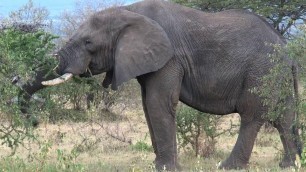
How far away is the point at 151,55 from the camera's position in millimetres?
10055

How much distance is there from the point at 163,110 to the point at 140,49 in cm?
83

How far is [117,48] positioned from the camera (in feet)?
33.4

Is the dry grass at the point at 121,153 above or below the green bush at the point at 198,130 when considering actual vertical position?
below

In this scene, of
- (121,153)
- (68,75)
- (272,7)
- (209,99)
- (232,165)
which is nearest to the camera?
(68,75)

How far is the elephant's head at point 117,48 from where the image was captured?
10047mm

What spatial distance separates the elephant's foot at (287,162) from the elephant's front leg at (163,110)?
1393 mm

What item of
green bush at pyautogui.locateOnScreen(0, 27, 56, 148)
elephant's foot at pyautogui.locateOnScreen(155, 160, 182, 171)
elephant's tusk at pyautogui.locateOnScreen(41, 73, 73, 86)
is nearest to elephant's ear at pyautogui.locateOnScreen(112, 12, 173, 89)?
elephant's tusk at pyautogui.locateOnScreen(41, 73, 73, 86)

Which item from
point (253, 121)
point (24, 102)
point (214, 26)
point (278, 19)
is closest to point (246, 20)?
point (214, 26)

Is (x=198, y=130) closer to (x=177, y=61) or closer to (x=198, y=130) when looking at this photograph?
(x=198, y=130)

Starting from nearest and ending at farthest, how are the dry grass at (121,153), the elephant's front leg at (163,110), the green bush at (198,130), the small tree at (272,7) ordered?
the elephant's front leg at (163,110) < the dry grass at (121,153) < the green bush at (198,130) < the small tree at (272,7)

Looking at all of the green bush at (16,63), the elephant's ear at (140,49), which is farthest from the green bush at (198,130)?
the green bush at (16,63)

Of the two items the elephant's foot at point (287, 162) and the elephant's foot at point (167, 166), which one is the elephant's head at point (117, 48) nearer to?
the elephant's foot at point (167, 166)

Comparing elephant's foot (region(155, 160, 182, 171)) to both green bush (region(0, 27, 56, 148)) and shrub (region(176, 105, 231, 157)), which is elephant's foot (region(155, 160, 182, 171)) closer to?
shrub (region(176, 105, 231, 157))

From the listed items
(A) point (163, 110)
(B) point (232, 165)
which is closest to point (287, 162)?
(B) point (232, 165)
